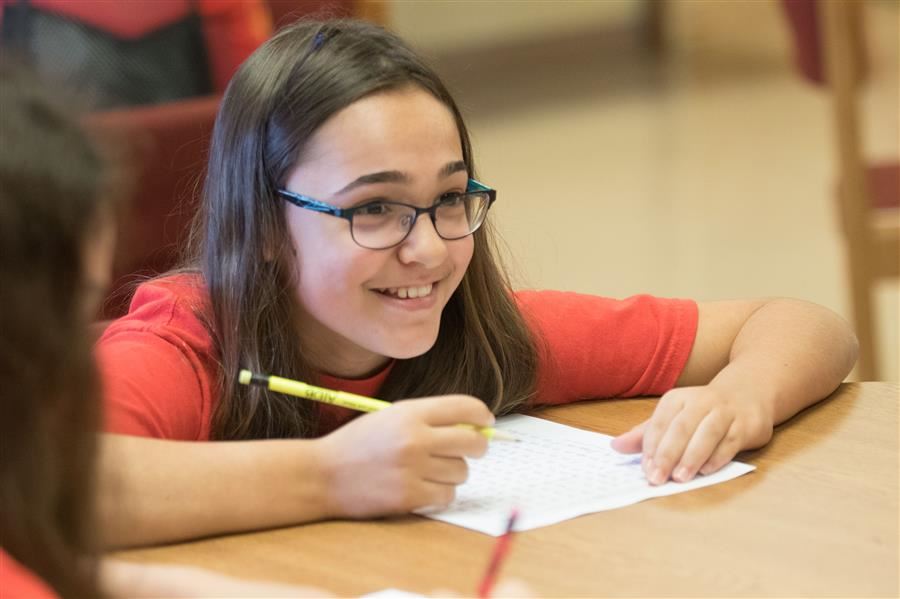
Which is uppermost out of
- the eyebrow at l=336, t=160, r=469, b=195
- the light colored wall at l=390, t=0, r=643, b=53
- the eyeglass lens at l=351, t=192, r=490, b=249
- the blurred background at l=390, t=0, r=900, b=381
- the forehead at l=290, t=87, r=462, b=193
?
the light colored wall at l=390, t=0, r=643, b=53

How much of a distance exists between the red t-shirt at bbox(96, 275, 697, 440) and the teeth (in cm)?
14

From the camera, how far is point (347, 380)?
150cm

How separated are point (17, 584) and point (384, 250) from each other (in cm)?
65

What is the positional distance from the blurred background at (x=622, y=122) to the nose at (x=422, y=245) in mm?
241

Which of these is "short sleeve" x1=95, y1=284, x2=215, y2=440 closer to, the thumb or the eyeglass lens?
the eyeglass lens

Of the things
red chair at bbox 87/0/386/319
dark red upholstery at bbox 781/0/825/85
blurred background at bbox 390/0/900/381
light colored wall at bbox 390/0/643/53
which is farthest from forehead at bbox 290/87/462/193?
light colored wall at bbox 390/0/643/53

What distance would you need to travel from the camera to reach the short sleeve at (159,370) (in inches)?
49.3

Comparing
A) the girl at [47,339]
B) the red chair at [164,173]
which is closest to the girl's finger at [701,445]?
the girl at [47,339]

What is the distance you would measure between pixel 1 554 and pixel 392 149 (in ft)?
2.22

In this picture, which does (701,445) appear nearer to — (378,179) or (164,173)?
(378,179)

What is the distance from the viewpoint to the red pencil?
102 centimetres

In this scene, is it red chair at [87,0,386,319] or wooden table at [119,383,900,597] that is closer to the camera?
wooden table at [119,383,900,597]

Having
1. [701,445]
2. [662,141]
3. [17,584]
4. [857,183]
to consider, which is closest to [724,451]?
[701,445]

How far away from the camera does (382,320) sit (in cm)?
140
